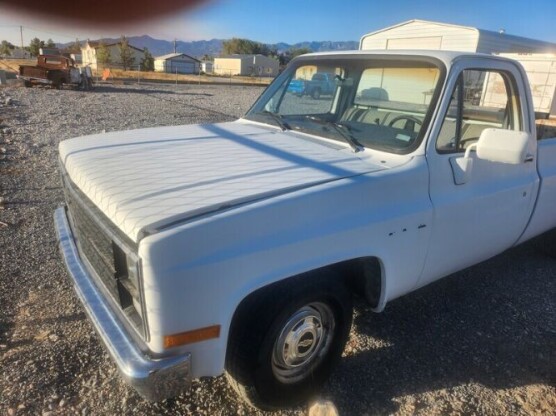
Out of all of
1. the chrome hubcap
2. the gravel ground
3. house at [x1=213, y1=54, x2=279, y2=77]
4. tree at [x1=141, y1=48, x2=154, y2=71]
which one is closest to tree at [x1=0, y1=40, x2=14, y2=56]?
tree at [x1=141, y1=48, x2=154, y2=71]

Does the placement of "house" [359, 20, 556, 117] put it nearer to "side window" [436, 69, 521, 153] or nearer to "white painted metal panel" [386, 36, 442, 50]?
"white painted metal panel" [386, 36, 442, 50]

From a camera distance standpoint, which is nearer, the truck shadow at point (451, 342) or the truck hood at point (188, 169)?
the truck hood at point (188, 169)

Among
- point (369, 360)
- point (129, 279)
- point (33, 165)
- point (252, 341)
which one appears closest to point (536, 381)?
point (369, 360)

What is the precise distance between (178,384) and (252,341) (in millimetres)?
396

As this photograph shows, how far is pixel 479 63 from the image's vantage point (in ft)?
9.57

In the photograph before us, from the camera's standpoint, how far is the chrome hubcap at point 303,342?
2.26m

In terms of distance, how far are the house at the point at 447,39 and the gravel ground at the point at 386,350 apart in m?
16.9

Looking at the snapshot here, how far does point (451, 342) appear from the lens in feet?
9.98

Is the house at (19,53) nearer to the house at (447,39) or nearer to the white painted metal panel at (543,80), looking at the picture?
the house at (447,39)

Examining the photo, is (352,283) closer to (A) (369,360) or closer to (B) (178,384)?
(A) (369,360)

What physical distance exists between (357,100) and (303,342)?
76.2 inches

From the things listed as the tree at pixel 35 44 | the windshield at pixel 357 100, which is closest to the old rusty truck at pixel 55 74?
the windshield at pixel 357 100

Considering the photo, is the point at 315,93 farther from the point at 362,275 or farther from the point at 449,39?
the point at 449,39

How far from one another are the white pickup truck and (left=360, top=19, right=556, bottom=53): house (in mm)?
17032
